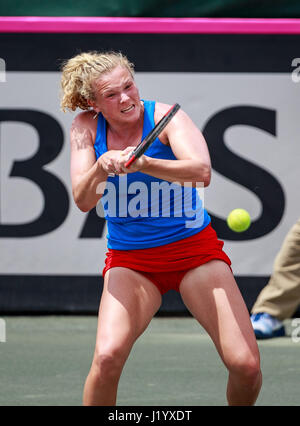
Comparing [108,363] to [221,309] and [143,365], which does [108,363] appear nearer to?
[221,309]

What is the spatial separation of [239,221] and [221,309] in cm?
297

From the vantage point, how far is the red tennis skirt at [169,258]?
13.0 ft

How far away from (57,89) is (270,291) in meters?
2.19

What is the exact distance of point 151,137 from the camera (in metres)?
3.65

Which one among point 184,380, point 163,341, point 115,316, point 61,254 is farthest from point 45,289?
point 115,316

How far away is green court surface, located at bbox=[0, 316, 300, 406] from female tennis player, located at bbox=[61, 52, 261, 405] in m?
1.07

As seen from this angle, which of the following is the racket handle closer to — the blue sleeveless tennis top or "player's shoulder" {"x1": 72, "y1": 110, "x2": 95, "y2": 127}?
the blue sleeveless tennis top

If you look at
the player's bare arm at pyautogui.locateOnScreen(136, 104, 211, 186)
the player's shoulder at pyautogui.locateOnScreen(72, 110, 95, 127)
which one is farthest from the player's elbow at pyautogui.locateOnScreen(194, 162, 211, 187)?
the player's shoulder at pyautogui.locateOnScreen(72, 110, 95, 127)

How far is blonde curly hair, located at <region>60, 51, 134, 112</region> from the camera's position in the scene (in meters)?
3.95

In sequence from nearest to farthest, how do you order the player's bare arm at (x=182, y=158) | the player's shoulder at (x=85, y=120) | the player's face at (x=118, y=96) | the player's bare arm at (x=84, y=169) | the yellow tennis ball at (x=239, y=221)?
the player's bare arm at (x=182, y=158), the player's bare arm at (x=84, y=169), the player's face at (x=118, y=96), the player's shoulder at (x=85, y=120), the yellow tennis ball at (x=239, y=221)

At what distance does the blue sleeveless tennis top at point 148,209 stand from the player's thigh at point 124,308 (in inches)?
5.4

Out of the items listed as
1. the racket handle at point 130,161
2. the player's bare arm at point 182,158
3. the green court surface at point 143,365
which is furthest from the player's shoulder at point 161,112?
the green court surface at point 143,365

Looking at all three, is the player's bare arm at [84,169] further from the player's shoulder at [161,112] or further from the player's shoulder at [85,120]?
the player's shoulder at [161,112]

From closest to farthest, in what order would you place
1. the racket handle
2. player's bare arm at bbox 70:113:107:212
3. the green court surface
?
the racket handle, player's bare arm at bbox 70:113:107:212, the green court surface
